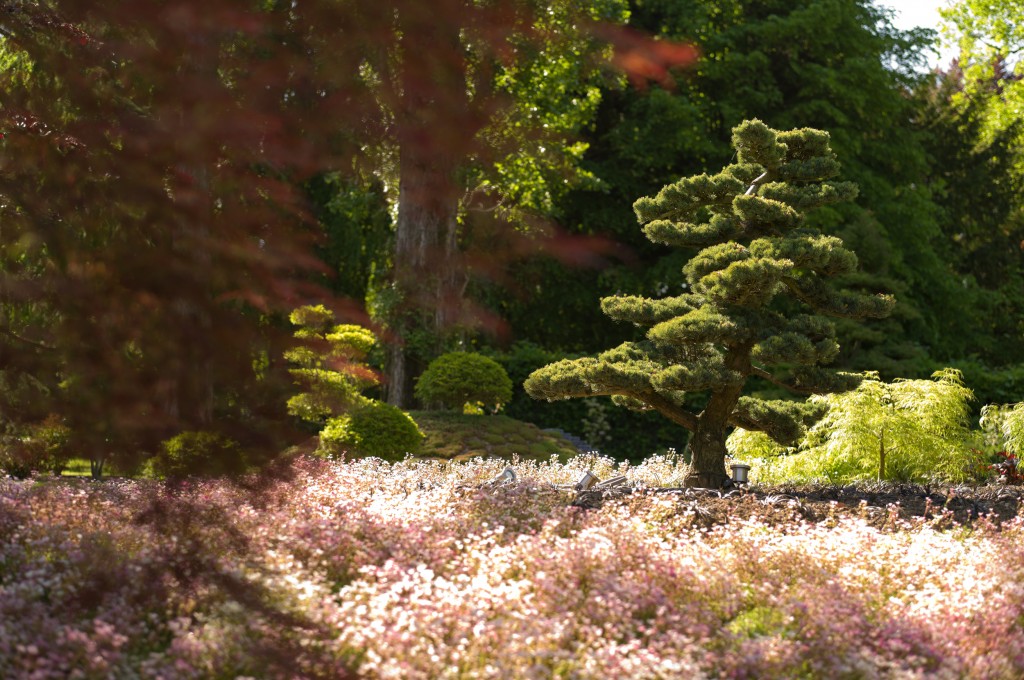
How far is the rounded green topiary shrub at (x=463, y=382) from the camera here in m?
15.1

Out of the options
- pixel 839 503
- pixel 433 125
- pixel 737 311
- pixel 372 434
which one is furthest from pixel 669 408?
pixel 433 125

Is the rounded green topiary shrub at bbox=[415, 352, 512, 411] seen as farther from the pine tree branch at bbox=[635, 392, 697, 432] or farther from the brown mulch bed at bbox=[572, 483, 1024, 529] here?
the brown mulch bed at bbox=[572, 483, 1024, 529]

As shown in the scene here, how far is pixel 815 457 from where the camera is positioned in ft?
35.9

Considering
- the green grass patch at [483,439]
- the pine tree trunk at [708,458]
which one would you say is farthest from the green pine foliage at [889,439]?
the green grass patch at [483,439]

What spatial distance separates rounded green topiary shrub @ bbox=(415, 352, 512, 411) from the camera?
1512cm

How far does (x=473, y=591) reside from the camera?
177 inches

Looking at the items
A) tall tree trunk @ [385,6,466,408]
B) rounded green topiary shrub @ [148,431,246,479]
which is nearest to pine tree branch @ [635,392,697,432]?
tall tree trunk @ [385,6,466,408]

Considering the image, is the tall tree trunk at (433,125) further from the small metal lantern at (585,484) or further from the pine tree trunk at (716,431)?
the pine tree trunk at (716,431)

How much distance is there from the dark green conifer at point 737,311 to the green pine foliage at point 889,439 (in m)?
1.01

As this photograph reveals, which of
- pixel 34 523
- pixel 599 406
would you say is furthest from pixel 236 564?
pixel 599 406

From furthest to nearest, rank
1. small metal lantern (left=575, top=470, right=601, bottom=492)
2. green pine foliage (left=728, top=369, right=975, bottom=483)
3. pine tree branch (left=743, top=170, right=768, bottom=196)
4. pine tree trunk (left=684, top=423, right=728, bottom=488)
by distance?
green pine foliage (left=728, top=369, right=975, bottom=483)
pine tree branch (left=743, top=170, right=768, bottom=196)
pine tree trunk (left=684, top=423, right=728, bottom=488)
small metal lantern (left=575, top=470, right=601, bottom=492)

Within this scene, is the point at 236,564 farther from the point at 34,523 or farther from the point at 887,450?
the point at 887,450

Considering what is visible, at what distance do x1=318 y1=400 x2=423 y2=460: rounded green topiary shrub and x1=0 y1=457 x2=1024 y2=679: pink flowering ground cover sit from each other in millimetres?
5419

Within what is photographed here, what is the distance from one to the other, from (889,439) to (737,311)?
2464 mm
